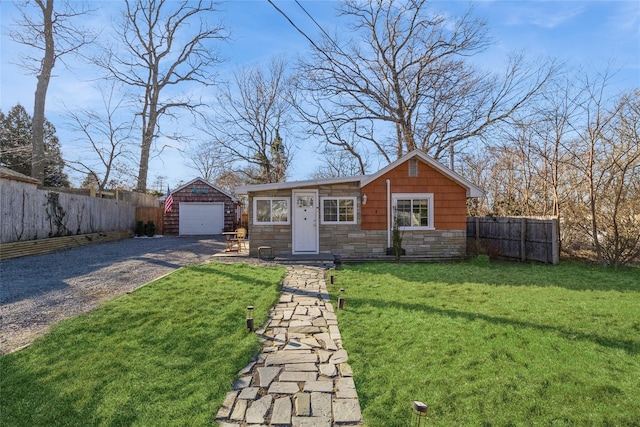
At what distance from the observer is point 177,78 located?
22719mm

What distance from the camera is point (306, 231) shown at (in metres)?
11.0

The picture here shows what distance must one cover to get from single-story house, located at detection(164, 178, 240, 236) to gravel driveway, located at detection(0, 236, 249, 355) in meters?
8.83

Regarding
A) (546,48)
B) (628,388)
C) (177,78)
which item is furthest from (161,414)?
(177,78)

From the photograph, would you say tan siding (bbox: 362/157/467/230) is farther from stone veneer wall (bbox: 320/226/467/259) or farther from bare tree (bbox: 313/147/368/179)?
bare tree (bbox: 313/147/368/179)

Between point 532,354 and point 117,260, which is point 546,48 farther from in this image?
point 117,260

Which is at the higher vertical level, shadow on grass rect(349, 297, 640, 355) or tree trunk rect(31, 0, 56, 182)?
tree trunk rect(31, 0, 56, 182)

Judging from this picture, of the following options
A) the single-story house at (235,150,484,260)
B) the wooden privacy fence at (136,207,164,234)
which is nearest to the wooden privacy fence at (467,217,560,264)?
the single-story house at (235,150,484,260)

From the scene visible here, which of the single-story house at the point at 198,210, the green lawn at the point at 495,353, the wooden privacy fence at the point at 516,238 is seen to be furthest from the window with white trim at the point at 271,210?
the single-story house at the point at 198,210

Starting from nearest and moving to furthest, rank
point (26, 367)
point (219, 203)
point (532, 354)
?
point (26, 367) < point (532, 354) < point (219, 203)

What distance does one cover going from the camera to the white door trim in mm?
Result: 10938

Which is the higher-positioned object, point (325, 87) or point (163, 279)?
point (325, 87)

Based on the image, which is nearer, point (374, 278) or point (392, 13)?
point (374, 278)

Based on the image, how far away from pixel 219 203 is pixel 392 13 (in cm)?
1513

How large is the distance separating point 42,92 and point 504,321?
21.5 meters
